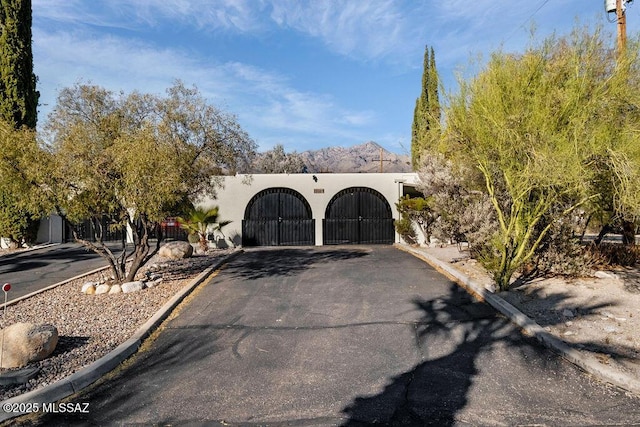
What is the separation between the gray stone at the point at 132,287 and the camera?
9277 millimetres

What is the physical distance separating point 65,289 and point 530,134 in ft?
35.1

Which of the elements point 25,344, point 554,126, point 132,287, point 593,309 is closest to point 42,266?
point 132,287

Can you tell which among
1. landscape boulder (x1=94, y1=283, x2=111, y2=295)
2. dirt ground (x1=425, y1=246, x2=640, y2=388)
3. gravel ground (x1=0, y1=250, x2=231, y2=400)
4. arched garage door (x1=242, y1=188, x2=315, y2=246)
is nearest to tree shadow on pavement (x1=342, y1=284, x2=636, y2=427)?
dirt ground (x1=425, y1=246, x2=640, y2=388)

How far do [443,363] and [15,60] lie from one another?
65.3ft

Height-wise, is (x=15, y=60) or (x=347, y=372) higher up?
(x=15, y=60)

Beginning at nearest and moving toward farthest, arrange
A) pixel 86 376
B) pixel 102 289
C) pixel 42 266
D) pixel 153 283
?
pixel 86 376 → pixel 102 289 → pixel 153 283 → pixel 42 266

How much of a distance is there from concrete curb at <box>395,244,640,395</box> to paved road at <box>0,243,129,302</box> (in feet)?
33.3

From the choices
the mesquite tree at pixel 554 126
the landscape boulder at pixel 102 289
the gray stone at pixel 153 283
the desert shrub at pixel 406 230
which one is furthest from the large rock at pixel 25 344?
the desert shrub at pixel 406 230

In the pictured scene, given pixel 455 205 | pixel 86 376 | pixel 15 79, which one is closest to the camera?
pixel 86 376

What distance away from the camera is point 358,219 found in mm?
19125

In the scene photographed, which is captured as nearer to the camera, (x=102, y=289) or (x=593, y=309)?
(x=593, y=309)

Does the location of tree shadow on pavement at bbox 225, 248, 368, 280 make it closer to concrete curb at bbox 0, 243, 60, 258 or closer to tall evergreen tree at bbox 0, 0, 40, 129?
concrete curb at bbox 0, 243, 60, 258

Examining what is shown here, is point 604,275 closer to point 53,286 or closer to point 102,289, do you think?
point 102,289

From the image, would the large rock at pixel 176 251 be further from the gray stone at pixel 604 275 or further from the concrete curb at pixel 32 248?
the gray stone at pixel 604 275
